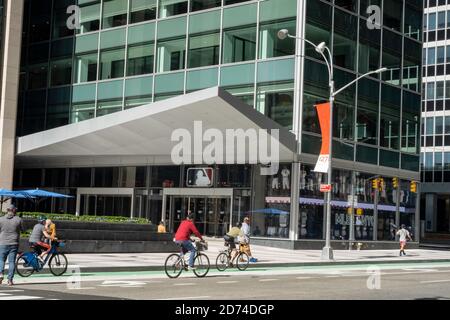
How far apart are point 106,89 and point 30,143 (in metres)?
6.38

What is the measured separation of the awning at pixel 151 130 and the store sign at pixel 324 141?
8.67 ft

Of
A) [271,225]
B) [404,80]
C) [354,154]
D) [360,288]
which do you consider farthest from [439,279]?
[404,80]

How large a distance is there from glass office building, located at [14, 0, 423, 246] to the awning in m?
0.51

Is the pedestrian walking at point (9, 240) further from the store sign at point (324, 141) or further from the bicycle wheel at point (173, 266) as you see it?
the store sign at point (324, 141)

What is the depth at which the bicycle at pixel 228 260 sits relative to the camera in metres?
23.5

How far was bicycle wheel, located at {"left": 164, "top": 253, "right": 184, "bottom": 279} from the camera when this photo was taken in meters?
20.1

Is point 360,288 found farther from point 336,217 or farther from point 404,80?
point 404,80

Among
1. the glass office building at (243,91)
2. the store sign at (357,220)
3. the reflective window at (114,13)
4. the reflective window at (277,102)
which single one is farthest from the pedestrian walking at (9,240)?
the reflective window at (114,13)

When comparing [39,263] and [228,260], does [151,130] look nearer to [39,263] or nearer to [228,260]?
[228,260]

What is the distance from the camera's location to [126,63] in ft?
153

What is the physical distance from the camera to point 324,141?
33000mm

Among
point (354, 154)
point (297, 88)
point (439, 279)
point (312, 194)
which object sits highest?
point (297, 88)

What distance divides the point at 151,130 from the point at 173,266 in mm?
19040

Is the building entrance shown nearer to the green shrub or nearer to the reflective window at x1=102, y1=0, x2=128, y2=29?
the green shrub
